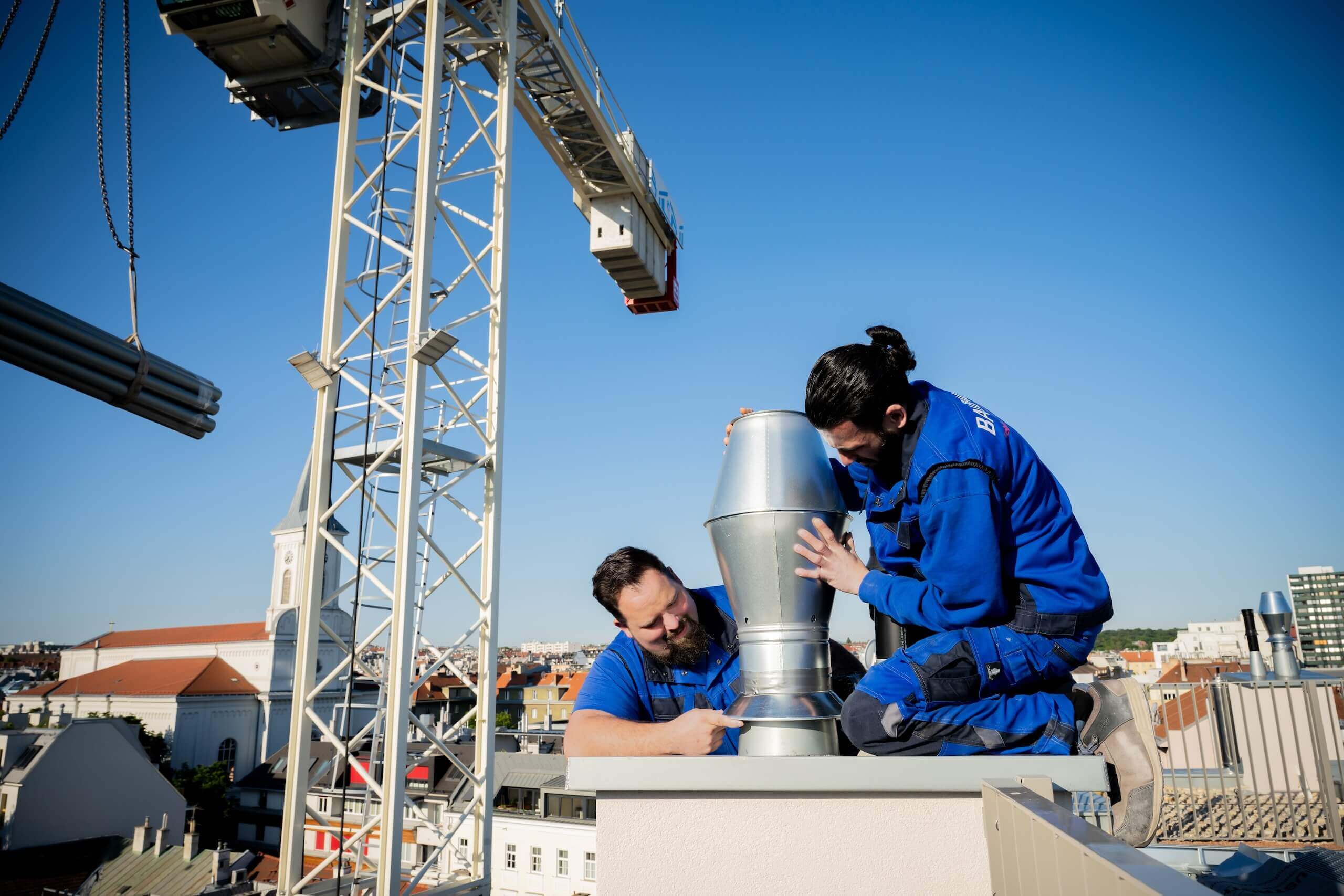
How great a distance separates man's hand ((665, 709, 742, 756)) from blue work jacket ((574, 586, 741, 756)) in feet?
1.53

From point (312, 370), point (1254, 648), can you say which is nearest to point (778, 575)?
point (312, 370)

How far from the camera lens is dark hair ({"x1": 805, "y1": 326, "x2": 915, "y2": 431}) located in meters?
2.32

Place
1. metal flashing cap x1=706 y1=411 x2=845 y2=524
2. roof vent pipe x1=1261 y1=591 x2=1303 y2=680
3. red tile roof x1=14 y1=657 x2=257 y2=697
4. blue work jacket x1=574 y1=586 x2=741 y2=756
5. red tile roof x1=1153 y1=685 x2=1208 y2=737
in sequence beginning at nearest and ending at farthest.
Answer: metal flashing cap x1=706 y1=411 x2=845 y2=524 → blue work jacket x1=574 y1=586 x2=741 y2=756 → roof vent pipe x1=1261 y1=591 x2=1303 y2=680 → red tile roof x1=1153 y1=685 x2=1208 y2=737 → red tile roof x1=14 y1=657 x2=257 y2=697

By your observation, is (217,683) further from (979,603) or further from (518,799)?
(979,603)

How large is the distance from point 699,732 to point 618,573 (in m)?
0.81

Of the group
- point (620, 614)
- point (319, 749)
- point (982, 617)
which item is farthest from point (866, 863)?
point (319, 749)

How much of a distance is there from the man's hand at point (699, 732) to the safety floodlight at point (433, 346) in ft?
21.4

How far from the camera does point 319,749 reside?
4012cm

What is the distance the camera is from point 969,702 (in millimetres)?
2186

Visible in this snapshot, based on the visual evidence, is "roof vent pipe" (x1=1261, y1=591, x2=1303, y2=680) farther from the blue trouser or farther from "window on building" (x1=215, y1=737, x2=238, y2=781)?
"window on building" (x1=215, y1=737, x2=238, y2=781)

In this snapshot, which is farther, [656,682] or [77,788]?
[77,788]

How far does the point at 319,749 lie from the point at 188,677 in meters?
31.6

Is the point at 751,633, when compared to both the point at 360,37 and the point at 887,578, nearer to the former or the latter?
the point at 887,578

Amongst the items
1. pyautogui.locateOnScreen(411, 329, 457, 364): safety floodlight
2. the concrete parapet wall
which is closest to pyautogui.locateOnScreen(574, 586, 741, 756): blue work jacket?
the concrete parapet wall
